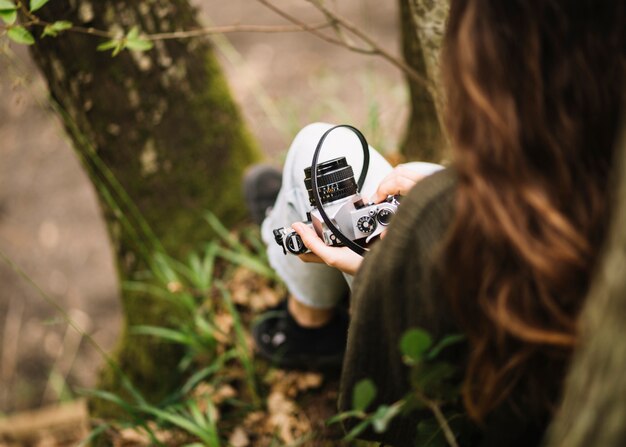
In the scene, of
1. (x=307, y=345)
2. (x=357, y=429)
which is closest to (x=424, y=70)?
(x=307, y=345)

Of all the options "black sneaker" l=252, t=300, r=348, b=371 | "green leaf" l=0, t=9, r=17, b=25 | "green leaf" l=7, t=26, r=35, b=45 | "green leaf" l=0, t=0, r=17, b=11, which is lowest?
"black sneaker" l=252, t=300, r=348, b=371

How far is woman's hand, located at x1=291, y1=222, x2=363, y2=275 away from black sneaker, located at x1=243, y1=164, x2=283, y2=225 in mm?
862

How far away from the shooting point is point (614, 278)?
0.67 meters

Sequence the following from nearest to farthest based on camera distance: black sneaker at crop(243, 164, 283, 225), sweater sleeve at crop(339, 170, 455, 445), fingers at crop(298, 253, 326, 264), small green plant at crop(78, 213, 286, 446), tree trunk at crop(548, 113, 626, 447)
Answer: tree trunk at crop(548, 113, 626, 447)
sweater sleeve at crop(339, 170, 455, 445)
fingers at crop(298, 253, 326, 264)
small green plant at crop(78, 213, 286, 446)
black sneaker at crop(243, 164, 283, 225)

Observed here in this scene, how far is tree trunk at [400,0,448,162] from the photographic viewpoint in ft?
5.67

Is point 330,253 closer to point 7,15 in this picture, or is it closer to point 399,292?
point 399,292

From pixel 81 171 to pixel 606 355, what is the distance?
4.16 meters

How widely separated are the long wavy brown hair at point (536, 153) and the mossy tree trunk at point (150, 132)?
1.53 m

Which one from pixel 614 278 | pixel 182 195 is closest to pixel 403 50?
pixel 182 195

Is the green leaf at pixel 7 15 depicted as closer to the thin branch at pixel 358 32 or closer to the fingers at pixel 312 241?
the thin branch at pixel 358 32

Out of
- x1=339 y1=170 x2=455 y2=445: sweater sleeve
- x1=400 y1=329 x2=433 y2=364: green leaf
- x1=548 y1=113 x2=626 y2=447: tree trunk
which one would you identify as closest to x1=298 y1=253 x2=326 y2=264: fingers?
x1=339 y1=170 x2=455 y2=445: sweater sleeve

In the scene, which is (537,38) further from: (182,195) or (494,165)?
(182,195)

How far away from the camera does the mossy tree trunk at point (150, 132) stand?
1.99 metres

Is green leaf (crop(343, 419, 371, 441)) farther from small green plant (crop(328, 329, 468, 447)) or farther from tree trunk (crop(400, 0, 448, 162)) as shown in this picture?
tree trunk (crop(400, 0, 448, 162))
